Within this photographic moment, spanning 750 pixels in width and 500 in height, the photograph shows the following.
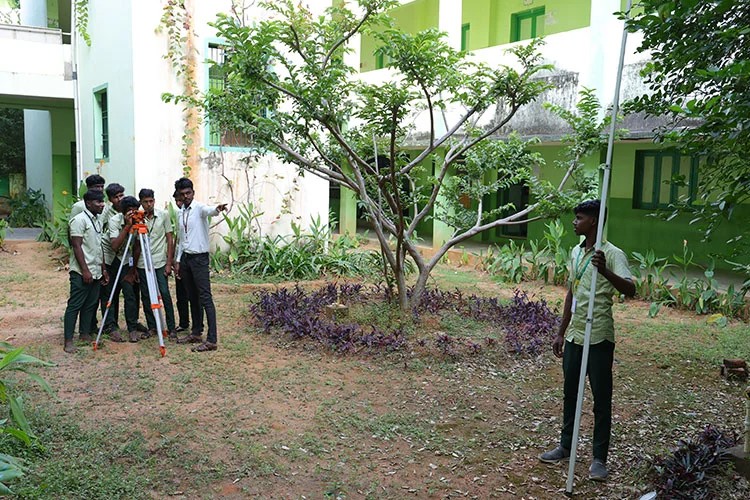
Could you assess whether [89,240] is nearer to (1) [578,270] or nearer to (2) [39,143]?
(1) [578,270]

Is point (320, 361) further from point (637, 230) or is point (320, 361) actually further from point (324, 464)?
point (637, 230)

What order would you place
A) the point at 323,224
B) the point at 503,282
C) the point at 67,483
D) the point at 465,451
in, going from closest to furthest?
the point at 67,483
the point at 465,451
the point at 503,282
the point at 323,224

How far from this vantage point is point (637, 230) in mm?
12664

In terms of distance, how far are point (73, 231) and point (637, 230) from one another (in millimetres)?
10198

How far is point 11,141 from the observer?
22.1m

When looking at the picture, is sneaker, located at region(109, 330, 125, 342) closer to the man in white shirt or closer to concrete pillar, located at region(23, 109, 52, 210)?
the man in white shirt

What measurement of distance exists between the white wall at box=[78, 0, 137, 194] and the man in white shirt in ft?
15.3

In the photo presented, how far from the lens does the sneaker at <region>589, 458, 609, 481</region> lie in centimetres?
413

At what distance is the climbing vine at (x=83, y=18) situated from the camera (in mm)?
12101

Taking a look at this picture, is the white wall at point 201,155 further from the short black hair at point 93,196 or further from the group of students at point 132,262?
the short black hair at point 93,196

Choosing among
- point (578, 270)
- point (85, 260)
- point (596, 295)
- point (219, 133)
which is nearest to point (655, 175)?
point (219, 133)

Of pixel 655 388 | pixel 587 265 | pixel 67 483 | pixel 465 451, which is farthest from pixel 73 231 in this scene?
pixel 655 388

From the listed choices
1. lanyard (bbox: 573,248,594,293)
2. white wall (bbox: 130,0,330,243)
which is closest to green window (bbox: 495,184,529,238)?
white wall (bbox: 130,0,330,243)

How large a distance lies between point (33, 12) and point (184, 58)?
699 cm
